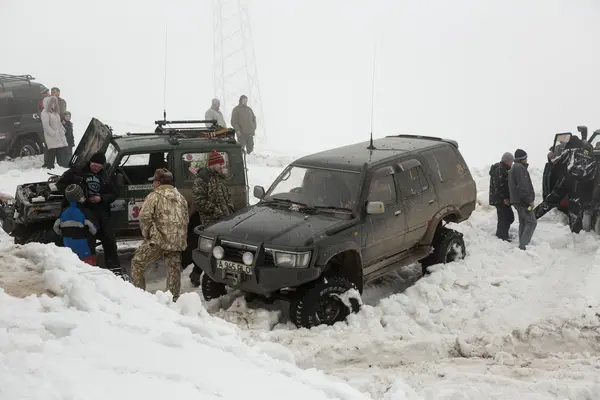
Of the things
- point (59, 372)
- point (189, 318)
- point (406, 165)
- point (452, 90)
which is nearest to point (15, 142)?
point (406, 165)

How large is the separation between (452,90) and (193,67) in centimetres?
2309

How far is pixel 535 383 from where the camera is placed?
5996 mm

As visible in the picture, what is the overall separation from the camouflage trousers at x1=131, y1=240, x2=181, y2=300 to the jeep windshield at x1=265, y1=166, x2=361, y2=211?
4.61ft

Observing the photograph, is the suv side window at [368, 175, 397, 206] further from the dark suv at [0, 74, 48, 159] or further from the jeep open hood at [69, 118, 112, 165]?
the dark suv at [0, 74, 48, 159]

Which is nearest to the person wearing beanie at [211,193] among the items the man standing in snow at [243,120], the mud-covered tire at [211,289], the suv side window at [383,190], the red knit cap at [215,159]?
the red knit cap at [215,159]

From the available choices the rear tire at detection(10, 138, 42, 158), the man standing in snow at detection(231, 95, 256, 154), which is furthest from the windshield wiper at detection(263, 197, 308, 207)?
the rear tire at detection(10, 138, 42, 158)

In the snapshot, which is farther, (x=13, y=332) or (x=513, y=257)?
(x=513, y=257)

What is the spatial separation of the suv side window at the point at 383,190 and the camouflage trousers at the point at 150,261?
2474mm

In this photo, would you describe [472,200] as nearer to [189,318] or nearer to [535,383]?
[535,383]

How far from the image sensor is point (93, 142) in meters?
10.3

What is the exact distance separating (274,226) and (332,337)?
1402 mm

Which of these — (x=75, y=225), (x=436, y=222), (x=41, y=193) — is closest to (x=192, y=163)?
(x=75, y=225)

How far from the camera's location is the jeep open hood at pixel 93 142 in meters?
10.0

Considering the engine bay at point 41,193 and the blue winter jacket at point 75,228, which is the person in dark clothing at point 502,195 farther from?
the engine bay at point 41,193
